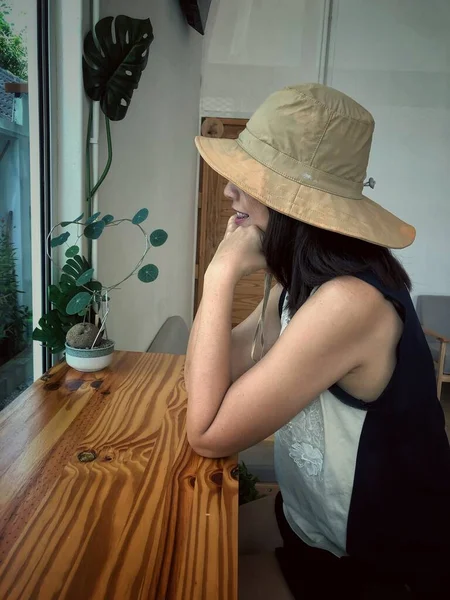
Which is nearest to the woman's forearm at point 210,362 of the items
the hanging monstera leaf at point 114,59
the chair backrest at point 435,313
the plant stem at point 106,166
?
the plant stem at point 106,166

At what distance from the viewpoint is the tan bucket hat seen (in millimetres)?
803

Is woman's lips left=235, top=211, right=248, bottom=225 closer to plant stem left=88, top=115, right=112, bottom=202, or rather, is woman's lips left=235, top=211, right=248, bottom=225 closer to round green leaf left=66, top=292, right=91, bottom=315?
round green leaf left=66, top=292, right=91, bottom=315

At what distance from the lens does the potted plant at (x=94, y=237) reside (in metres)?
1.13

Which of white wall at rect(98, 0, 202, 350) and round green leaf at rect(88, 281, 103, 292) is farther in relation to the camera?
white wall at rect(98, 0, 202, 350)

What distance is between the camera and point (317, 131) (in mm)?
810

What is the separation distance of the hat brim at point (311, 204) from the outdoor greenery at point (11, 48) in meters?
0.70

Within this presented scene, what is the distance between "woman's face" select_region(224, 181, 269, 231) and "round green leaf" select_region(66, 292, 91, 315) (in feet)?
1.38

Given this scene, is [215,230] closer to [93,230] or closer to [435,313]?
[435,313]

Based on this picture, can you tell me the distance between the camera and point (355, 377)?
817mm

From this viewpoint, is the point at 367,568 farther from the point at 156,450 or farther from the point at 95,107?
the point at 95,107

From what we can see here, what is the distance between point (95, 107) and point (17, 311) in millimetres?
637

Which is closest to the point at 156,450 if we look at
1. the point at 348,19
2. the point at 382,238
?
the point at 382,238

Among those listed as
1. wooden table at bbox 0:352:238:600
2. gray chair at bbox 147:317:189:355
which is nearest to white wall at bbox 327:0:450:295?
gray chair at bbox 147:317:189:355

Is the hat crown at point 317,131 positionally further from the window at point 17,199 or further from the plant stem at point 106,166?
the window at point 17,199
